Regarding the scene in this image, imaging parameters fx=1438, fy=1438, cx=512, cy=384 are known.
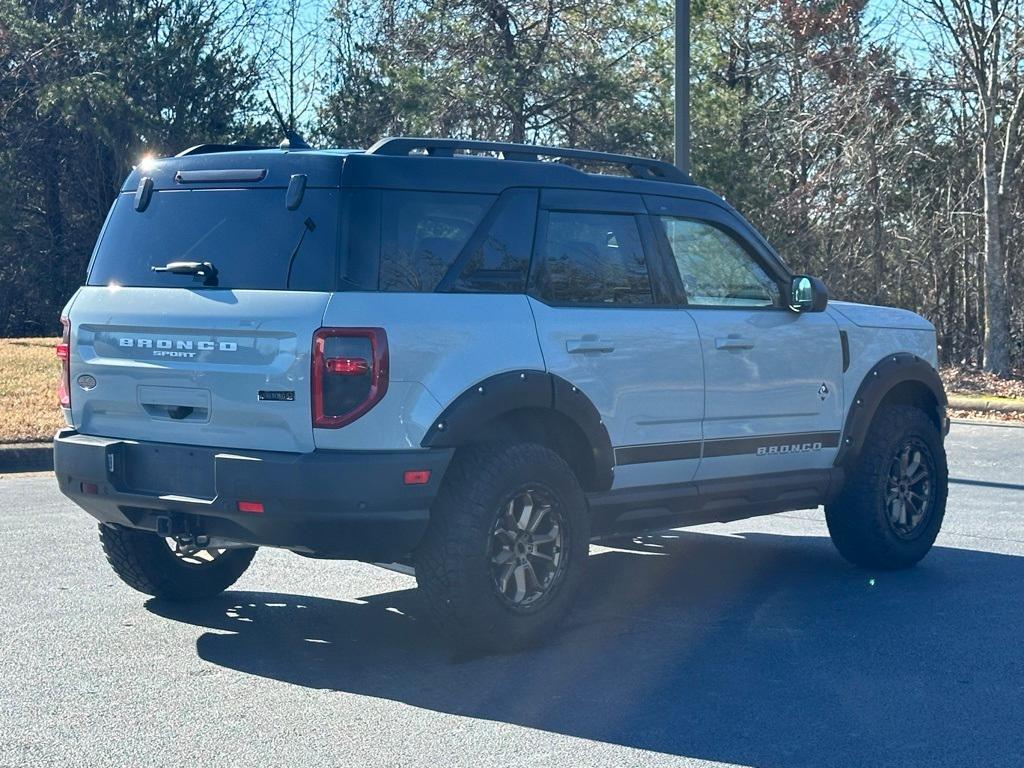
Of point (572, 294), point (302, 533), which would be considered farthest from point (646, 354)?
point (302, 533)

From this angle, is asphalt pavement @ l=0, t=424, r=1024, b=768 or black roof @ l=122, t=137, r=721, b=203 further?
black roof @ l=122, t=137, r=721, b=203

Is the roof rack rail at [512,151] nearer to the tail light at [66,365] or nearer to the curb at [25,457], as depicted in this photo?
the tail light at [66,365]

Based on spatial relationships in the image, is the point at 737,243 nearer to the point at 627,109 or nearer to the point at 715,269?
the point at 715,269

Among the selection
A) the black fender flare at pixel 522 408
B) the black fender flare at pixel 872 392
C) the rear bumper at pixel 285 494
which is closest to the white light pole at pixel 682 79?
the black fender flare at pixel 872 392

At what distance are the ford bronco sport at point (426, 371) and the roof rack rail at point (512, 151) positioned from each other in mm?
20

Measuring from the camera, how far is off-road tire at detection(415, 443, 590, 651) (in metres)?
5.61

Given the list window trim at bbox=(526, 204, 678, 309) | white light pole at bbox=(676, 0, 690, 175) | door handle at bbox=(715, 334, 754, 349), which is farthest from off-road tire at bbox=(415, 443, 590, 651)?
white light pole at bbox=(676, 0, 690, 175)

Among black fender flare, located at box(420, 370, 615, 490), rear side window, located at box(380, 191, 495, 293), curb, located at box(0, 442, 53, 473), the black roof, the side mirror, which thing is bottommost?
curb, located at box(0, 442, 53, 473)

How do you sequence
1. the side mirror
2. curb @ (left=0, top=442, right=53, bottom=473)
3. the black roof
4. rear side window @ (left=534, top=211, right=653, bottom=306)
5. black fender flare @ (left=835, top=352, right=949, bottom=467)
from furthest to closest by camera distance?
curb @ (left=0, top=442, right=53, bottom=473), black fender flare @ (left=835, top=352, right=949, bottom=467), the side mirror, rear side window @ (left=534, top=211, right=653, bottom=306), the black roof

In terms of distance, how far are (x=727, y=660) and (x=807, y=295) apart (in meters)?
2.15

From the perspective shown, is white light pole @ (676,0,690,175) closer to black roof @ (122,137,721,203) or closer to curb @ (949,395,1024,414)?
curb @ (949,395,1024,414)

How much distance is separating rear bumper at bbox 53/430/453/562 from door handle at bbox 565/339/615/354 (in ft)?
2.74

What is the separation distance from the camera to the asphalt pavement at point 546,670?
15.5 feet

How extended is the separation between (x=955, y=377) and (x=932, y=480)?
490 inches
